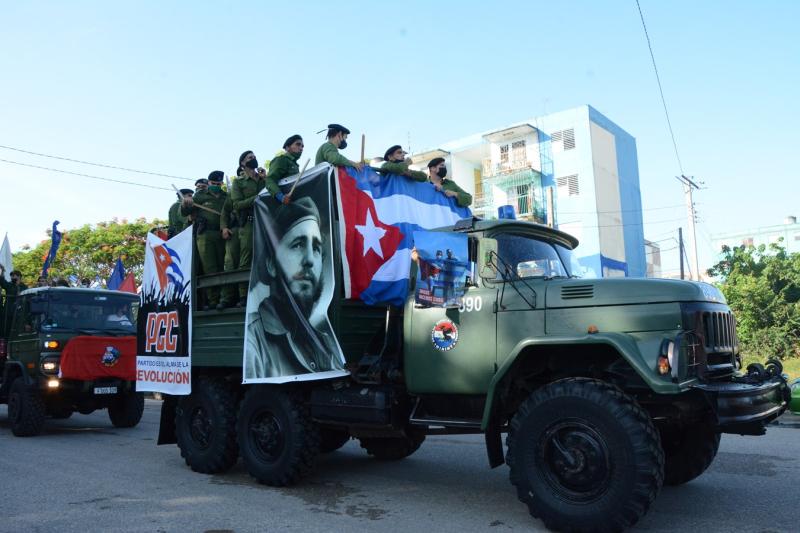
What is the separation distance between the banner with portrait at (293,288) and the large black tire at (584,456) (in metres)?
2.08

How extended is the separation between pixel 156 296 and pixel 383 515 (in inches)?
187

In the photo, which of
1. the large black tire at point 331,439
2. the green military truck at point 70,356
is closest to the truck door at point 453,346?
the large black tire at point 331,439

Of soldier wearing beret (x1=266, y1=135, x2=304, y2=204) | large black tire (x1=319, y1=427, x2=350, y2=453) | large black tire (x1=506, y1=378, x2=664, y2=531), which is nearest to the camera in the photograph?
large black tire (x1=506, y1=378, x2=664, y2=531)

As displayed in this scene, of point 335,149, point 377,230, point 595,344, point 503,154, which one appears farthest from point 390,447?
point 503,154

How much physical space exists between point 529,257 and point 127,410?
8.93 m

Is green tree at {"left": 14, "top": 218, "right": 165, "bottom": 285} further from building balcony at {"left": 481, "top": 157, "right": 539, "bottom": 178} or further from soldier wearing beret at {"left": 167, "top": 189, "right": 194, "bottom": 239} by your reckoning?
soldier wearing beret at {"left": 167, "top": 189, "right": 194, "bottom": 239}

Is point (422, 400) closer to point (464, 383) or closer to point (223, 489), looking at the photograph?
point (464, 383)

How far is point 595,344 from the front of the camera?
4691 millimetres

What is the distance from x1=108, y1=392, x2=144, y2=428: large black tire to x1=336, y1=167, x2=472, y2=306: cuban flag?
7029 millimetres

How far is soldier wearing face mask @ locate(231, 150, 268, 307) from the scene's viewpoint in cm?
738

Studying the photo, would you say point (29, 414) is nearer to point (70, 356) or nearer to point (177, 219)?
point (70, 356)

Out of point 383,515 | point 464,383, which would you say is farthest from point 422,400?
point 383,515

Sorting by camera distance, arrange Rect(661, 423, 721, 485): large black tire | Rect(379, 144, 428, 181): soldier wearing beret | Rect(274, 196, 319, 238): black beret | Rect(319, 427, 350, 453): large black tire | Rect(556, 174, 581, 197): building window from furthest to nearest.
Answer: Rect(556, 174, 581, 197): building window, Rect(319, 427, 350, 453): large black tire, Rect(379, 144, 428, 181): soldier wearing beret, Rect(274, 196, 319, 238): black beret, Rect(661, 423, 721, 485): large black tire

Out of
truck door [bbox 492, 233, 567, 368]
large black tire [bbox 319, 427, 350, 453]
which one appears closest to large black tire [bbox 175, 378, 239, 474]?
large black tire [bbox 319, 427, 350, 453]
